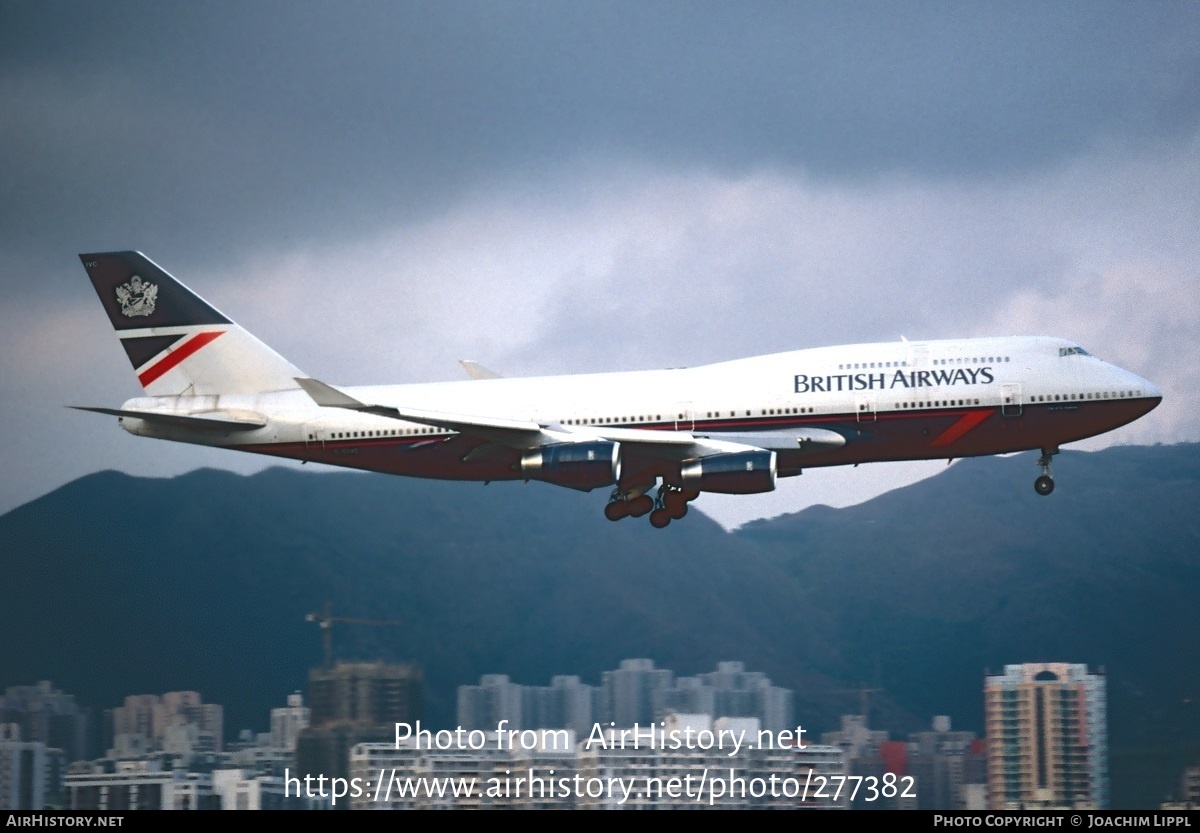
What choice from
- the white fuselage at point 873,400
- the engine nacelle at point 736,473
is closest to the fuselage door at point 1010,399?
the white fuselage at point 873,400

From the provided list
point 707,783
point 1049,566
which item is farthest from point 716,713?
point 1049,566

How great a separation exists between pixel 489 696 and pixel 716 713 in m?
10.0


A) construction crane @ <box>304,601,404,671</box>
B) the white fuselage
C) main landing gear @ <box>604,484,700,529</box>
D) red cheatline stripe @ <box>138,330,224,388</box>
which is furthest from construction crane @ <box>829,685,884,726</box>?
red cheatline stripe @ <box>138,330,224,388</box>

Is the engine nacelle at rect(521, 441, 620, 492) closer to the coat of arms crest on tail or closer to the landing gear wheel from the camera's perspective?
the landing gear wheel

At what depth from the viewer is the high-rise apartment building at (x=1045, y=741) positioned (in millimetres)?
60156

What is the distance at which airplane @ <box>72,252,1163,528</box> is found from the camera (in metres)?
44.2

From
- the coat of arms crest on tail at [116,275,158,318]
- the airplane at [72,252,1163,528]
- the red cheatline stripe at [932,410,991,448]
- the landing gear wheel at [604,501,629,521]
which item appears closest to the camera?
the airplane at [72,252,1163,528]

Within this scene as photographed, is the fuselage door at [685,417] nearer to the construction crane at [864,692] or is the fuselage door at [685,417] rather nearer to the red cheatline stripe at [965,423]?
the red cheatline stripe at [965,423]

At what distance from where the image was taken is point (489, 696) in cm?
6775

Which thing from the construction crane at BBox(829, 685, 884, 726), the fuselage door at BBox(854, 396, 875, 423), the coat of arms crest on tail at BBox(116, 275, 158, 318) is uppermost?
the coat of arms crest on tail at BBox(116, 275, 158, 318)

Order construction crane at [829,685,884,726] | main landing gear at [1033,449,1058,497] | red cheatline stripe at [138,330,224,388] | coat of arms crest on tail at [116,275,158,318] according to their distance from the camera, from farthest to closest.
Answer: construction crane at [829,685,884,726]
coat of arms crest on tail at [116,275,158,318]
red cheatline stripe at [138,330,224,388]
main landing gear at [1033,449,1058,497]

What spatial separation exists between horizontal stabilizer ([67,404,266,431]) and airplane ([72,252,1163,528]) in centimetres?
8

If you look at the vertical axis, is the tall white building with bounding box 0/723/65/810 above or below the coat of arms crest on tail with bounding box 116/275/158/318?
below

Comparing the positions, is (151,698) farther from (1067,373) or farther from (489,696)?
(1067,373)
